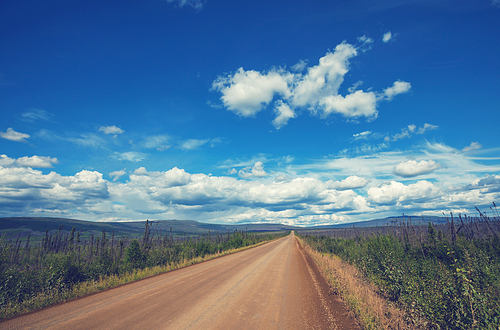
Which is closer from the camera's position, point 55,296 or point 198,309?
point 198,309

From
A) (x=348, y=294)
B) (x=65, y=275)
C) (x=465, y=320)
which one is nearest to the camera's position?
(x=465, y=320)

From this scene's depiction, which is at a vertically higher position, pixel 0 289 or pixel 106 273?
pixel 0 289

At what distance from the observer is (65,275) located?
11.0m

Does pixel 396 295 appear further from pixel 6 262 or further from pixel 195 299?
pixel 6 262

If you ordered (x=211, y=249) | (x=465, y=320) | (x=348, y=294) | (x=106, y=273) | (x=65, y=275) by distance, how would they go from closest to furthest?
(x=465, y=320) → (x=348, y=294) → (x=65, y=275) → (x=106, y=273) → (x=211, y=249)

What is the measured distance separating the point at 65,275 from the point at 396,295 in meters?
15.2

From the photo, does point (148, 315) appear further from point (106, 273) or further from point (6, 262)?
point (106, 273)

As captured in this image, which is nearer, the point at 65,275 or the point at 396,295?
the point at 396,295

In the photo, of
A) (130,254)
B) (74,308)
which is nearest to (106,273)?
(130,254)

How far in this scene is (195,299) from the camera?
29.0 ft

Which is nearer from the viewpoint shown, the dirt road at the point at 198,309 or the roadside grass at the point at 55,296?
the dirt road at the point at 198,309

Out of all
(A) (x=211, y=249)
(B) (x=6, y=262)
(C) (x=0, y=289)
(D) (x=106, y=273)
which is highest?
(B) (x=6, y=262)

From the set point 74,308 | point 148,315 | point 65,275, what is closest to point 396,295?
point 148,315

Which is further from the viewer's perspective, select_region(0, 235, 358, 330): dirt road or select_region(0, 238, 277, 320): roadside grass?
select_region(0, 238, 277, 320): roadside grass
